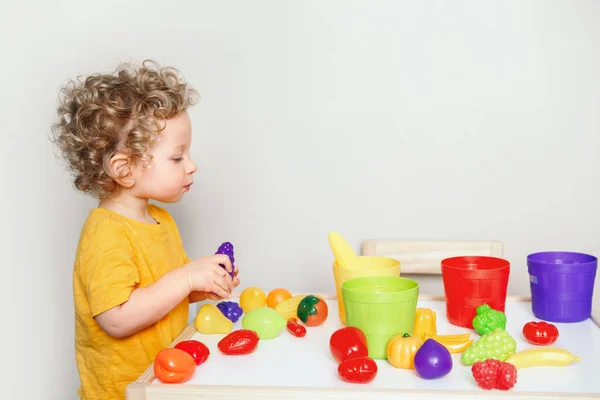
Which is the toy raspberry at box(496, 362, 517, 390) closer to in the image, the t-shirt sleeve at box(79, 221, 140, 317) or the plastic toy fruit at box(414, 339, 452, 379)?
the plastic toy fruit at box(414, 339, 452, 379)

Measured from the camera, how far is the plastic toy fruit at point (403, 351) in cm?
76

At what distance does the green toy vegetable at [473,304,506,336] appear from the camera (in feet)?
2.84

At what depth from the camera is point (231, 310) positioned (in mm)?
990

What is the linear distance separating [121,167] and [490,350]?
622mm

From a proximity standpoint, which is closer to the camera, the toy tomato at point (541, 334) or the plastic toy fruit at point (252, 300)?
the toy tomato at point (541, 334)

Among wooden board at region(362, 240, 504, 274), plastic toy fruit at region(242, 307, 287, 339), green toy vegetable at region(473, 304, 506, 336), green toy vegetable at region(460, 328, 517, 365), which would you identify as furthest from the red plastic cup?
wooden board at region(362, 240, 504, 274)

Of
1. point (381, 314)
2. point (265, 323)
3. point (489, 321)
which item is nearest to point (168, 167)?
point (265, 323)

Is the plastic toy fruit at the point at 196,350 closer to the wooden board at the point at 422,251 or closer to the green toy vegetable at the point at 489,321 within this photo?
the green toy vegetable at the point at 489,321

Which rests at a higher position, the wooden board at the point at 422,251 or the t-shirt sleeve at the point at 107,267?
the t-shirt sleeve at the point at 107,267

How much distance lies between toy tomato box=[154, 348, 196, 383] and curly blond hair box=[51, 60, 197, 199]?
0.38 m

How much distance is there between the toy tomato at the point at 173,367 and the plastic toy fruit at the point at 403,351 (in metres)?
0.24

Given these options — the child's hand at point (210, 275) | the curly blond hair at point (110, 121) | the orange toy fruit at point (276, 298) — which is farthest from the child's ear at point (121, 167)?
the orange toy fruit at point (276, 298)

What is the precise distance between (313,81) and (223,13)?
256mm

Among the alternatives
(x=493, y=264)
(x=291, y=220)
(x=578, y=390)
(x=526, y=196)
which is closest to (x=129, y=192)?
(x=291, y=220)
